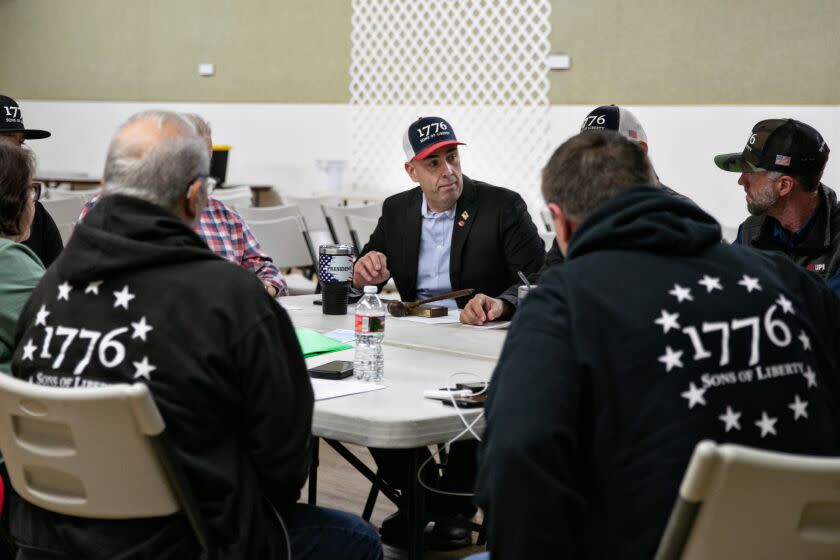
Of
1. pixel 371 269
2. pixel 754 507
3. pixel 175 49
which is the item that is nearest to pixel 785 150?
pixel 371 269

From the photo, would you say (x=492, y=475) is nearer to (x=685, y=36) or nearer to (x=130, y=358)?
(x=130, y=358)

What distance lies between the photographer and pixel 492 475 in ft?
4.22

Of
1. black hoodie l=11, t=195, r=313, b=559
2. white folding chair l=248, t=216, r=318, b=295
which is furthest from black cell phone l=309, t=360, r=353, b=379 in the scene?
white folding chair l=248, t=216, r=318, b=295

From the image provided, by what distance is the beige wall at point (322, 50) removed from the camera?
744cm

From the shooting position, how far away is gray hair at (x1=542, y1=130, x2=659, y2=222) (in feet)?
4.79

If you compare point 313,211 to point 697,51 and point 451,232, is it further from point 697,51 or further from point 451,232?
point 451,232

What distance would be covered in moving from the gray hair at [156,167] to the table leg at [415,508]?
78 cm

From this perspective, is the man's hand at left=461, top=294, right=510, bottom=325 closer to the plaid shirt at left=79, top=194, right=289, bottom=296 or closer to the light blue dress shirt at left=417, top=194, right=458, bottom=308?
the light blue dress shirt at left=417, top=194, right=458, bottom=308

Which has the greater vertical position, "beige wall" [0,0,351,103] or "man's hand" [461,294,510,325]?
"beige wall" [0,0,351,103]

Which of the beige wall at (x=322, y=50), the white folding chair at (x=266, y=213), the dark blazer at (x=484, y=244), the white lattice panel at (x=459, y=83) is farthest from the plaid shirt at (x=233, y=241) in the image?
the beige wall at (x=322, y=50)

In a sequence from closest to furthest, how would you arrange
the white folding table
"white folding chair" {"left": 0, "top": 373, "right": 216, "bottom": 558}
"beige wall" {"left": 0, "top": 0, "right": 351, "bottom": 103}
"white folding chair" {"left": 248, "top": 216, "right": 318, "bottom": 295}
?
"white folding chair" {"left": 0, "top": 373, "right": 216, "bottom": 558} < the white folding table < "white folding chair" {"left": 248, "top": 216, "right": 318, "bottom": 295} < "beige wall" {"left": 0, "top": 0, "right": 351, "bottom": 103}

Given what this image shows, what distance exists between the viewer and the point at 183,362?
1.50 m

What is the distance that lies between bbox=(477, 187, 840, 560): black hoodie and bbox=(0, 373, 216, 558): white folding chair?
1.60 ft

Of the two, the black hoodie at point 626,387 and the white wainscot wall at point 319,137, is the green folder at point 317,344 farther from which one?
the white wainscot wall at point 319,137
